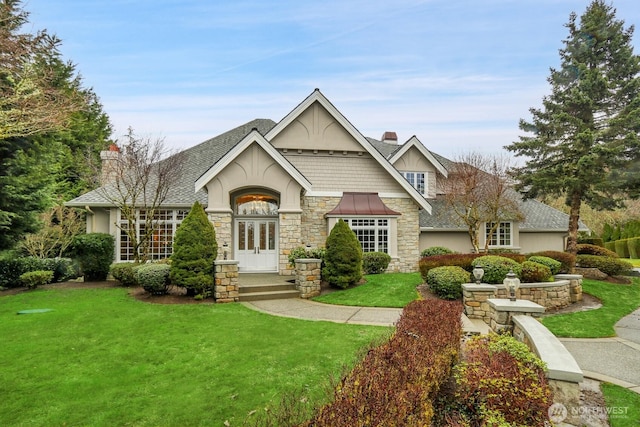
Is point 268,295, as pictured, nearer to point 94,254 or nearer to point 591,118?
point 94,254

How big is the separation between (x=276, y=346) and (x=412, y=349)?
3.49m

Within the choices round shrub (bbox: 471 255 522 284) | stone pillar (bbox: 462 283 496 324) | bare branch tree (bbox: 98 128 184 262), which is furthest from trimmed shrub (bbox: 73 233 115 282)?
round shrub (bbox: 471 255 522 284)

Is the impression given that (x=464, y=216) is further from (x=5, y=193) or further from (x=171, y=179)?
(x=5, y=193)

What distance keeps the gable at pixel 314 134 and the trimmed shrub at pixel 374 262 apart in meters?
5.30

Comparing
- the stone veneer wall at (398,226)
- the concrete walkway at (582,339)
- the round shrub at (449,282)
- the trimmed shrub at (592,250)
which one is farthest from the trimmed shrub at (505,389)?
the trimmed shrub at (592,250)

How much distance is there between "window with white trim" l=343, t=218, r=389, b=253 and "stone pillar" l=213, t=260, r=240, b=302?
6.91m

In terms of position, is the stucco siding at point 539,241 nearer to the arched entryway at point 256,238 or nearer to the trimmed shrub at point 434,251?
the trimmed shrub at point 434,251

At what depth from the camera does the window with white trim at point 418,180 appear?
66.2 feet

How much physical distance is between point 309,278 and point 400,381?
8.66 m

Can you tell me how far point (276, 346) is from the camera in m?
6.61

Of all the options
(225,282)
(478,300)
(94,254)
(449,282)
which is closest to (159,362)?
(225,282)

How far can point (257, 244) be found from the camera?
15.6 m

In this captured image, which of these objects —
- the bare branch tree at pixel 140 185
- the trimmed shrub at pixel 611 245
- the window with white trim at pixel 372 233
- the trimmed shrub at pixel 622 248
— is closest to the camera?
the bare branch tree at pixel 140 185

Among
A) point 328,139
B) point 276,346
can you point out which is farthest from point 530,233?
point 276,346
